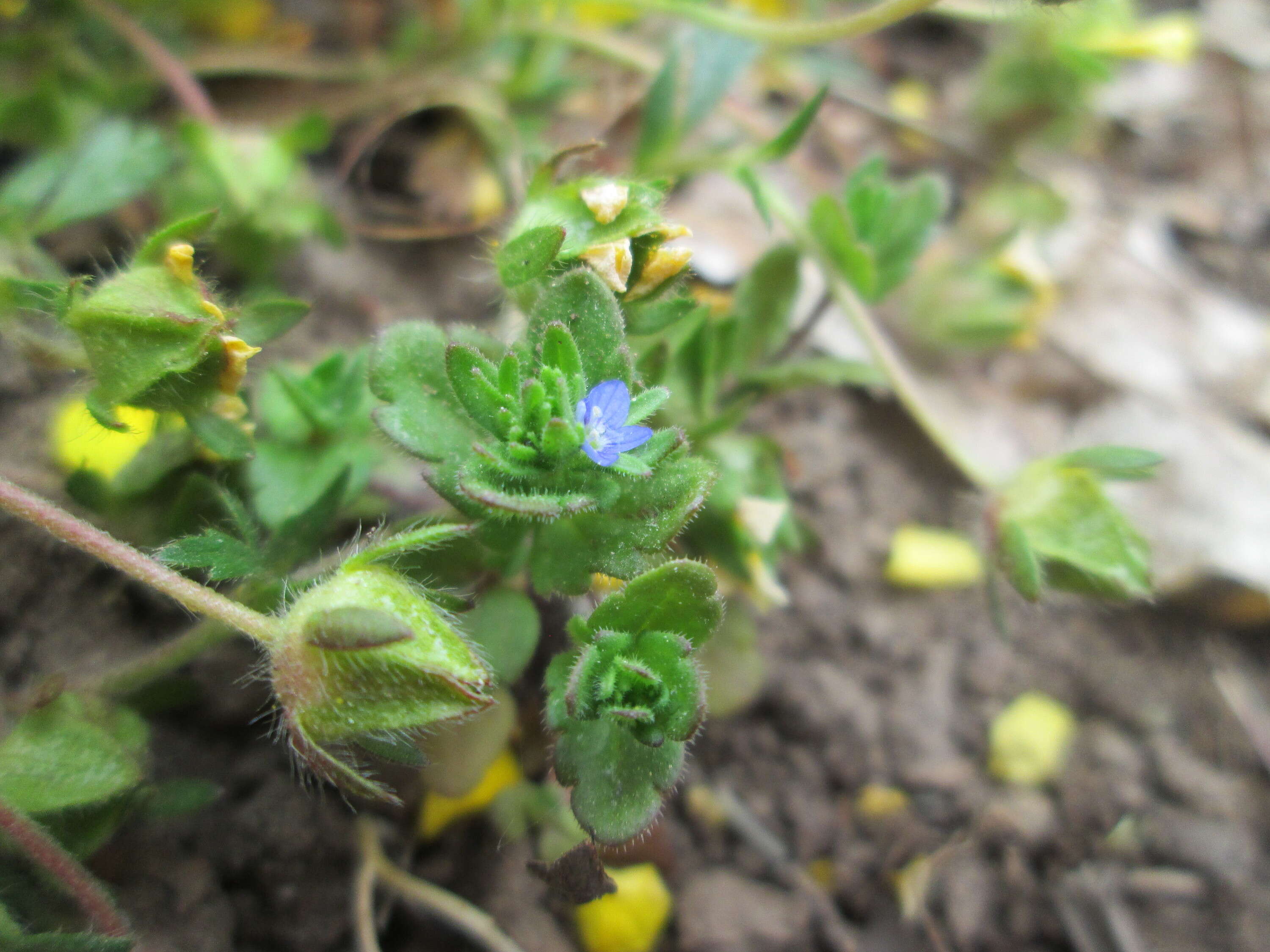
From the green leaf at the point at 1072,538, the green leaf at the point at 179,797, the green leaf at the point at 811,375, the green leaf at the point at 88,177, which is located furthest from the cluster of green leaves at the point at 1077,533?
the green leaf at the point at 88,177

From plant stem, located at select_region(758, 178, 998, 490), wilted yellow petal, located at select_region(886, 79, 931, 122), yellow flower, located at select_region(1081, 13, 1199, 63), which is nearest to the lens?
plant stem, located at select_region(758, 178, 998, 490)

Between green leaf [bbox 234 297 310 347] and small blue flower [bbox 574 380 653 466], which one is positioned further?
green leaf [bbox 234 297 310 347]

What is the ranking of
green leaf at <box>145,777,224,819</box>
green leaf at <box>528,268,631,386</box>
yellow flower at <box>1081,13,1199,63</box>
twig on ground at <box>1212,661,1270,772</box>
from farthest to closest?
yellow flower at <box>1081,13,1199,63</box> → twig on ground at <box>1212,661,1270,772</box> → green leaf at <box>145,777,224,819</box> → green leaf at <box>528,268,631,386</box>

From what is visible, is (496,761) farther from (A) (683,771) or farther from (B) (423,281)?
(B) (423,281)

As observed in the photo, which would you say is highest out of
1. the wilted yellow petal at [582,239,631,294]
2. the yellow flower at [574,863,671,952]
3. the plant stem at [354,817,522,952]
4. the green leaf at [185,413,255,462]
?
the wilted yellow petal at [582,239,631,294]

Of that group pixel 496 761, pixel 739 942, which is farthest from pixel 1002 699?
pixel 496 761

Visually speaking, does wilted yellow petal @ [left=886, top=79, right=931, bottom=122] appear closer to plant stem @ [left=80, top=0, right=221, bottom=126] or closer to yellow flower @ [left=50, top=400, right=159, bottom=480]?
plant stem @ [left=80, top=0, right=221, bottom=126]

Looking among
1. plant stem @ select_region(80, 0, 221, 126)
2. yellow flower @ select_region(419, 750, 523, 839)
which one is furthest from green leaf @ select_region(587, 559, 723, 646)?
plant stem @ select_region(80, 0, 221, 126)
